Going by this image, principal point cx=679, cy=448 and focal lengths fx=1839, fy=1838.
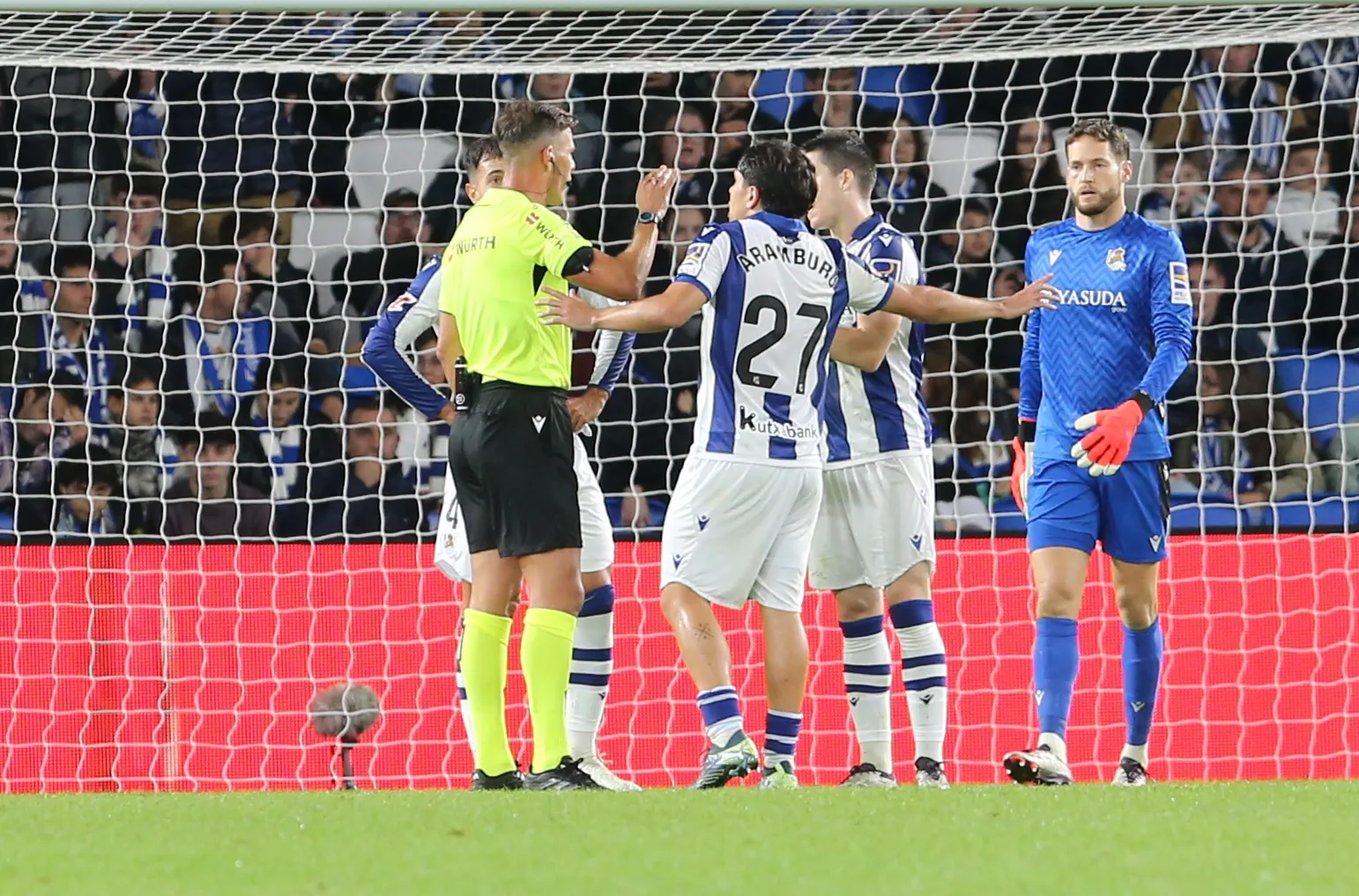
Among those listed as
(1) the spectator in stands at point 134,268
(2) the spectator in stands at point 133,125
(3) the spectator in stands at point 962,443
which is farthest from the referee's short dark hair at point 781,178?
(2) the spectator in stands at point 133,125

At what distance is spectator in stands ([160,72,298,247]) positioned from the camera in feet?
28.1

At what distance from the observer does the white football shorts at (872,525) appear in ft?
15.9

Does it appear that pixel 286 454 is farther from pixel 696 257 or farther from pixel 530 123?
pixel 696 257

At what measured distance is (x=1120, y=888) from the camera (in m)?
2.50

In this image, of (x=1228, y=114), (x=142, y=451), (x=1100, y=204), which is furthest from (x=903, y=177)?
(x=1100, y=204)

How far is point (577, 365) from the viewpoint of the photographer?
809 cm

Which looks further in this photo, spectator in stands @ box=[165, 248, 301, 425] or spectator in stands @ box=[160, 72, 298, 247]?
spectator in stands @ box=[160, 72, 298, 247]

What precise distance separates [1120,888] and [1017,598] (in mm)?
3949

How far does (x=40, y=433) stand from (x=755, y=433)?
4535 mm

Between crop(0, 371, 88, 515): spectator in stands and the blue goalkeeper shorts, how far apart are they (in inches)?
180

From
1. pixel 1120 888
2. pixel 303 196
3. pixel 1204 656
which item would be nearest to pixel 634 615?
pixel 1204 656

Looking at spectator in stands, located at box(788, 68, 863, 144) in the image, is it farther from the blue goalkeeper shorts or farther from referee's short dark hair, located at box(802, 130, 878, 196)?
the blue goalkeeper shorts

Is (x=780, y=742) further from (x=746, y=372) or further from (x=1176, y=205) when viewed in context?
(x=1176, y=205)

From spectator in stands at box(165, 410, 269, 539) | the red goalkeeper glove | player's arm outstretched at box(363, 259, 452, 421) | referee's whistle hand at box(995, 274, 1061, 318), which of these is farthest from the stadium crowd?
the red goalkeeper glove
